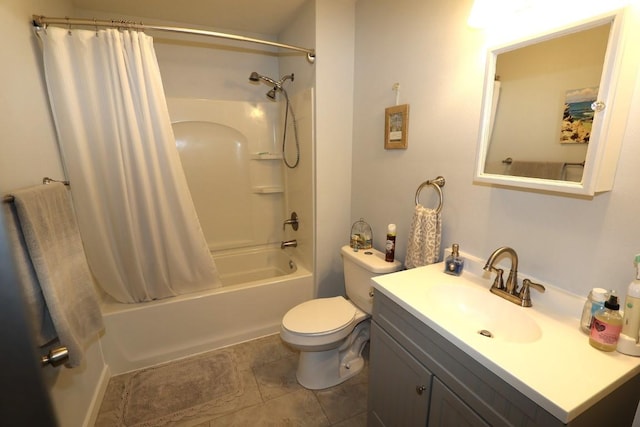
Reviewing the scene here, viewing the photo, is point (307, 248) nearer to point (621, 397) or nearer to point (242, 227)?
point (242, 227)

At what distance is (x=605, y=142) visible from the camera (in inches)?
31.9

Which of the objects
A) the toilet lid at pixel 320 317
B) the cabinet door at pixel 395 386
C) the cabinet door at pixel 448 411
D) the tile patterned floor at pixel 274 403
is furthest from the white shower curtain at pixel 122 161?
the cabinet door at pixel 448 411

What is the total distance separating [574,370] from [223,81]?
2.74 meters

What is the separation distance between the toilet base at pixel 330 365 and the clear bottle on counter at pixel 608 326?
118cm

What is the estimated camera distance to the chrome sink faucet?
3.47 feet

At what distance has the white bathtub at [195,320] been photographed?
1787mm

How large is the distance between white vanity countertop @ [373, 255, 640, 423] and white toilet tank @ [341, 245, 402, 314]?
17.4 inches

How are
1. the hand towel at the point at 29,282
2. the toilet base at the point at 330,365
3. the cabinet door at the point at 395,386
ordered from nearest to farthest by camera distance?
the hand towel at the point at 29,282 < the cabinet door at the point at 395,386 < the toilet base at the point at 330,365

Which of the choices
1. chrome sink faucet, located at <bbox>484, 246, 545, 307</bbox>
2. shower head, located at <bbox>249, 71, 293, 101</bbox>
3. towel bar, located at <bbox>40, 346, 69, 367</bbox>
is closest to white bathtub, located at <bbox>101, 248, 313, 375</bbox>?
towel bar, located at <bbox>40, 346, 69, 367</bbox>

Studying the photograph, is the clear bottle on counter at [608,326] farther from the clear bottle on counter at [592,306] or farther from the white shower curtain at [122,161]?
the white shower curtain at [122,161]

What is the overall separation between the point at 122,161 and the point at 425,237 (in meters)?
1.73

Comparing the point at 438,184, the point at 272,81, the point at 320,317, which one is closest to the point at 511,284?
the point at 438,184

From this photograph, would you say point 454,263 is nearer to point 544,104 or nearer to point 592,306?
point 592,306

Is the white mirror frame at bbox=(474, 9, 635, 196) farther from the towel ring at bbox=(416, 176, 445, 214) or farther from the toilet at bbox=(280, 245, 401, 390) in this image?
the toilet at bbox=(280, 245, 401, 390)
